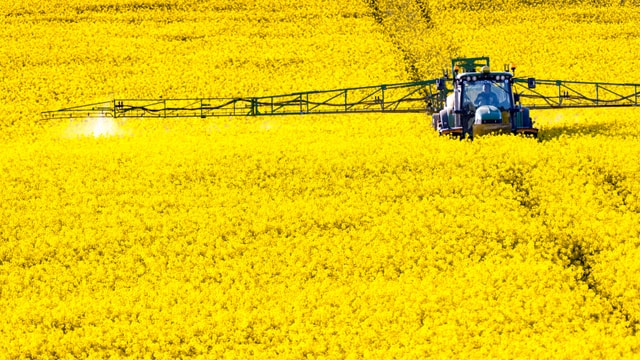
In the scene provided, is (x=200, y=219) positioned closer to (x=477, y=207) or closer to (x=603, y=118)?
(x=477, y=207)

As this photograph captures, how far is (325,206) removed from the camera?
25438 millimetres

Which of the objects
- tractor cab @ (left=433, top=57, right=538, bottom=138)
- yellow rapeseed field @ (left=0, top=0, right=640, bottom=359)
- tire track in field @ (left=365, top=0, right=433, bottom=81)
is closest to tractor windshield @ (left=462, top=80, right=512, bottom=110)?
tractor cab @ (left=433, top=57, right=538, bottom=138)

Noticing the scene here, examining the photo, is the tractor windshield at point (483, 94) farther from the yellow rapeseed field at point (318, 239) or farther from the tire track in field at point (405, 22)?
the tire track in field at point (405, 22)

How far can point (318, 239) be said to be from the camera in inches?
918

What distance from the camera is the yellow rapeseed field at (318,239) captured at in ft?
61.2

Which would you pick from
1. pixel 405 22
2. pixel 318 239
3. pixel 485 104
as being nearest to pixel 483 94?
pixel 485 104

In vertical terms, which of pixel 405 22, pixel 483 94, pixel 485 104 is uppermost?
pixel 405 22

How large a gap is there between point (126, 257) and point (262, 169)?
6.84 meters

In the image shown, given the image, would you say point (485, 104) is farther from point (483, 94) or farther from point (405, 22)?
point (405, 22)

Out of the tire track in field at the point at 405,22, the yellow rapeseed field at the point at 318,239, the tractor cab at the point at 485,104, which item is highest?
the tire track in field at the point at 405,22

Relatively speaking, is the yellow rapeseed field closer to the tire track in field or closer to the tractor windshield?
the tractor windshield

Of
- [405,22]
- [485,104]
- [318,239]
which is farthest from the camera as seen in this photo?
[405,22]

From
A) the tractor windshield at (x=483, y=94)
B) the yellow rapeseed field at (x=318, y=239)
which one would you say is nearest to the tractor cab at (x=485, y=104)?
the tractor windshield at (x=483, y=94)

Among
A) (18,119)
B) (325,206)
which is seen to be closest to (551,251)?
(325,206)
